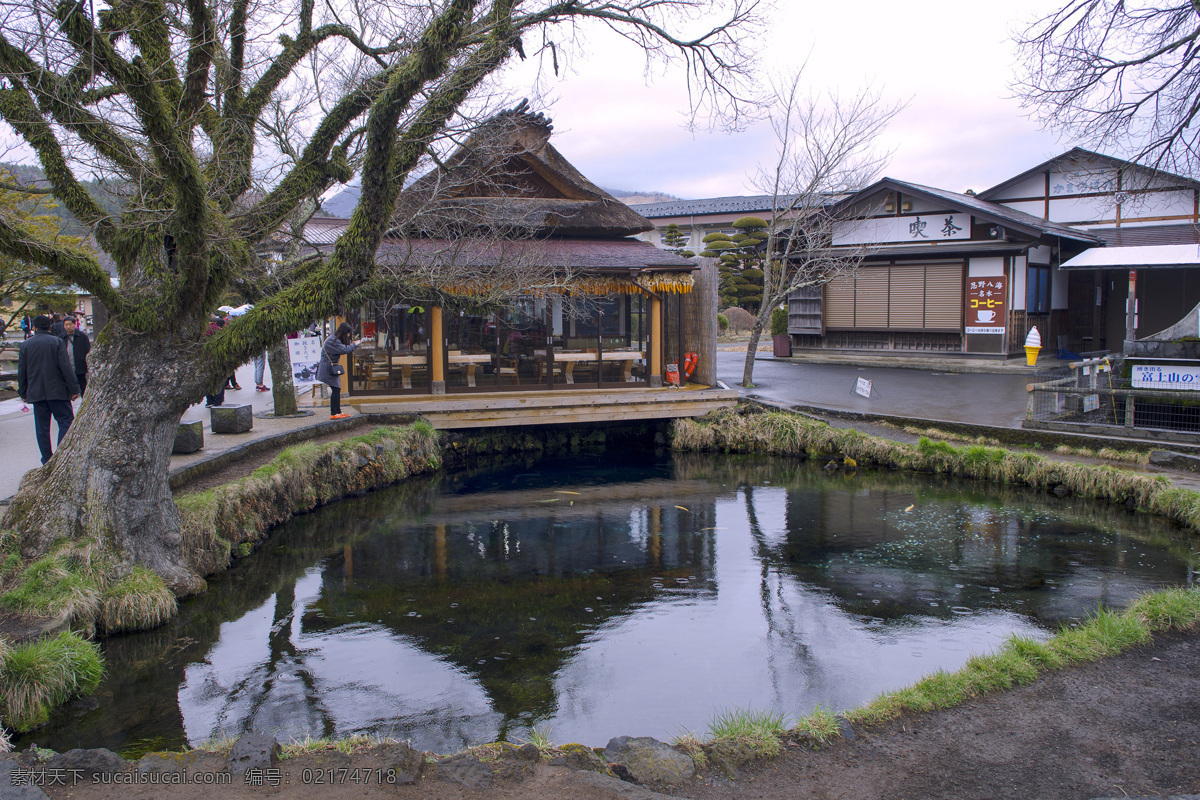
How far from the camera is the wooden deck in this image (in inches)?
563

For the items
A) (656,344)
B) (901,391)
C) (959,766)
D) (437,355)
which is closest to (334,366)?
(437,355)

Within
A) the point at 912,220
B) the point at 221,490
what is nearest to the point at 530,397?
the point at 221,490

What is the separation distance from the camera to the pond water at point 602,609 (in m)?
5.75

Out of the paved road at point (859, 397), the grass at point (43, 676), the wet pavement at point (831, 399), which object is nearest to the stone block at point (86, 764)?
the grass at point (43, 676)

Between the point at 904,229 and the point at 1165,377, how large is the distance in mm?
11532

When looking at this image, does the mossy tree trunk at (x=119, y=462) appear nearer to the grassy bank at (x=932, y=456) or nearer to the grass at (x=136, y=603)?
the grass at (x=136, y=603)

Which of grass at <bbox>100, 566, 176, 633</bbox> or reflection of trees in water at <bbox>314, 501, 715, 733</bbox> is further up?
grass at <bbox>100, 566, 176, 633</bbox>

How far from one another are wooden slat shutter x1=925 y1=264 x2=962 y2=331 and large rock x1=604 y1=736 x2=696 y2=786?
19962 mm

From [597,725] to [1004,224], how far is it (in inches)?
742

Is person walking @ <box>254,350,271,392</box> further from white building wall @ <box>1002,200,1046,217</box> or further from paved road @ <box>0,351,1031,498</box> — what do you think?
white building wall @ <box>1002,200,1046,217</box>

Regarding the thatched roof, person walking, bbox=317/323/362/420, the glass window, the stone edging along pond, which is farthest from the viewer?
the glass window

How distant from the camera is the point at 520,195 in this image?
1697 centimetres

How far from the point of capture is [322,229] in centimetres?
1909

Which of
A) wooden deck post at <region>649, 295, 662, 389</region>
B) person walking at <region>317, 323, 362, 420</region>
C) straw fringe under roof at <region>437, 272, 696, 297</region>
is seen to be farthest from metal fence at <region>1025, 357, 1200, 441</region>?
person walking at <region>317, 323, 362, 420</region>
